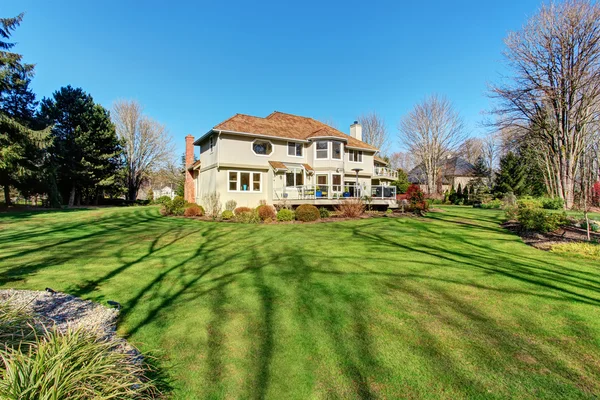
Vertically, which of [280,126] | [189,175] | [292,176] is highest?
[280,126]

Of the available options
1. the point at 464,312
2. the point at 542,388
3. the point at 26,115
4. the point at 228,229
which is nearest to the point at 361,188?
the point at 228,229

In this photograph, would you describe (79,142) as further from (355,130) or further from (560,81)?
(560,81)

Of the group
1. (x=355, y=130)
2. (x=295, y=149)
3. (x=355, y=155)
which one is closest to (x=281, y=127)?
(x=295, y=149)

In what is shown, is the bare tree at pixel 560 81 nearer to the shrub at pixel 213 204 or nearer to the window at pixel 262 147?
the window at pixel 262 147

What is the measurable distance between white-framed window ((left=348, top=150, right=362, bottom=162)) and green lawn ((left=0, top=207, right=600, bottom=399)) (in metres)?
16.5

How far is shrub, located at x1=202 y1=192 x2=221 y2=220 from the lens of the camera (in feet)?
57.2

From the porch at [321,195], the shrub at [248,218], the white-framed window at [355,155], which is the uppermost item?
the white-framed window at [355,155]

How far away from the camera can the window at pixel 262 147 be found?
20375 millimetres

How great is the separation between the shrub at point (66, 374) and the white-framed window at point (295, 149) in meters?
19.8

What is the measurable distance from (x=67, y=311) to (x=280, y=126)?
20.2 meters

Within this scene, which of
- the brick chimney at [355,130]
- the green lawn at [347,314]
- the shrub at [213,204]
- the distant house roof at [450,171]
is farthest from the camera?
the distant house roof at [450,171]

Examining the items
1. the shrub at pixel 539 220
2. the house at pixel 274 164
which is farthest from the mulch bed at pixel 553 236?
the house at pixel 274 164

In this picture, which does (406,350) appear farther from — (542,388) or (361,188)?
(361,188)

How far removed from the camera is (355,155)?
25.0m
